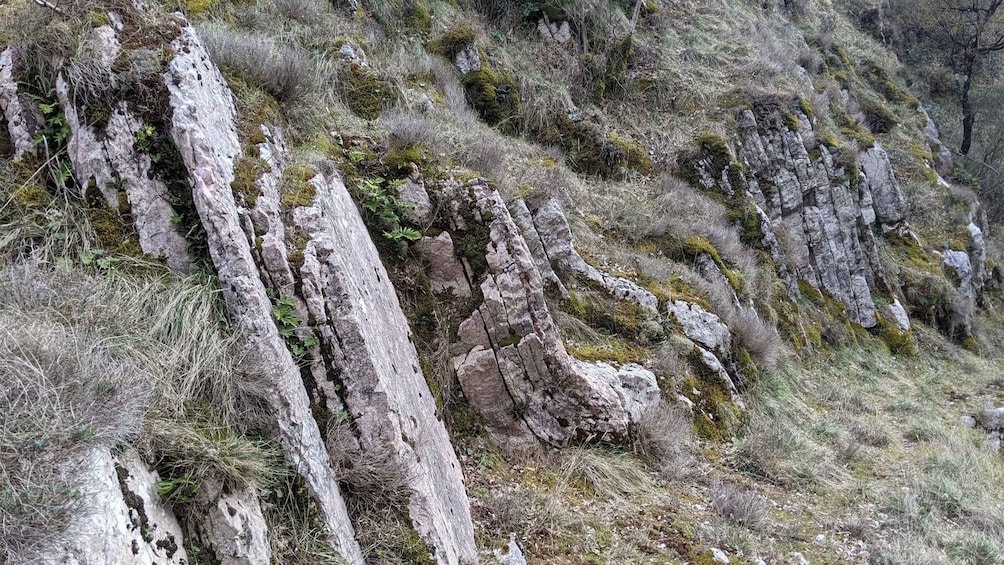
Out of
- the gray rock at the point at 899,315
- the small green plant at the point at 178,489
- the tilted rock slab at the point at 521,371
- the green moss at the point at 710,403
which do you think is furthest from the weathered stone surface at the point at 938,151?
the small green plant at the point at 178,489

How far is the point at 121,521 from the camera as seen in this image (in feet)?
6.32

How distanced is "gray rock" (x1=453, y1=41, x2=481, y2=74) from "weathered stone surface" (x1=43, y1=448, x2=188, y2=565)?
25.4 feet

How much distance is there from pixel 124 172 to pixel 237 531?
2075 mm

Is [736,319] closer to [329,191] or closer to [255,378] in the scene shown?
[329,191]

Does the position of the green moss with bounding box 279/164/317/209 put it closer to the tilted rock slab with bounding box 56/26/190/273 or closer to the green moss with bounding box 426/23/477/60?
A: the tilted rock slab with bounding box 56/26/190/273

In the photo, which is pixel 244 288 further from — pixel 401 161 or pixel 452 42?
pixel 452 42

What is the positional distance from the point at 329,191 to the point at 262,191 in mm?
626

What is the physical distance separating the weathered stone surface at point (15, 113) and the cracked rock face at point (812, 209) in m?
10.3

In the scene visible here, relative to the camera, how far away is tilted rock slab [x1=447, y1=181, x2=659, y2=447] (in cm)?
452

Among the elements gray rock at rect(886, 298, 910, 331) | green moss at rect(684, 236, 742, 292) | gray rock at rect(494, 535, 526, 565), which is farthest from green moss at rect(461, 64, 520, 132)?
gray rock at rect(886, 298, 910, 331)

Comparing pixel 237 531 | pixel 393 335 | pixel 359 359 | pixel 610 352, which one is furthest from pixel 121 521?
pixel 610 352

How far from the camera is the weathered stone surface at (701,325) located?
643 centimetres

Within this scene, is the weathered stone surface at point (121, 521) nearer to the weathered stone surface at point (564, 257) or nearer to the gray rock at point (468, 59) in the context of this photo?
the weathered stone surface at point (564, 257)

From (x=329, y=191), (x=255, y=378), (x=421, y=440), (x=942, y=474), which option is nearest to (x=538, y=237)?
(x=329, y=191)
